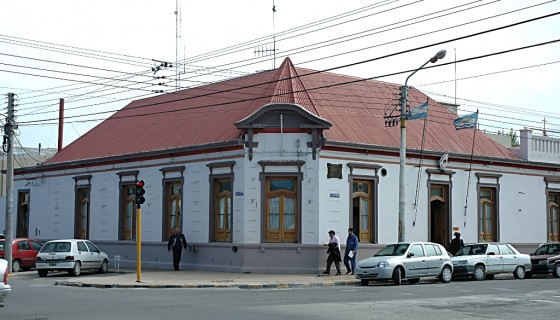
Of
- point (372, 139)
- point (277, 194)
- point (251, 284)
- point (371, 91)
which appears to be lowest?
point (251, 284)

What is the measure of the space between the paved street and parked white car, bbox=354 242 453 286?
529 mm

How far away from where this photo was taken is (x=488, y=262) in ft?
94.3

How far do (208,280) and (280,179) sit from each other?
5.43 meters

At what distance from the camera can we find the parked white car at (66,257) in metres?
30.0

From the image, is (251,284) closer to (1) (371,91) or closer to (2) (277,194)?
(2) (277,194)

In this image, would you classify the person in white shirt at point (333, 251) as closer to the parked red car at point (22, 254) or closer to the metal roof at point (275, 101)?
the metal roof at point (275, 101)

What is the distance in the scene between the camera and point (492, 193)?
3728 cm

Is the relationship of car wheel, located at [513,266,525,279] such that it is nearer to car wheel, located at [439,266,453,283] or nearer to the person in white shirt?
car wheel, located at [439,266,453,283]

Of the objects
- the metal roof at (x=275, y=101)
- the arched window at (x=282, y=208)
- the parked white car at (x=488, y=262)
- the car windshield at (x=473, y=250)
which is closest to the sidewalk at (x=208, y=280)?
the arched window at (x=282, y=208)

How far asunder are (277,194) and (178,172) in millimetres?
5461

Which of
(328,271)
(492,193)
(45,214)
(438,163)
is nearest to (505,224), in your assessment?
(492,193)

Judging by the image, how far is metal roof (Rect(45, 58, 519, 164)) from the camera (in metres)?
33.0

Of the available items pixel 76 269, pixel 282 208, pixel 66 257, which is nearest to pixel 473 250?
pixel 282 208

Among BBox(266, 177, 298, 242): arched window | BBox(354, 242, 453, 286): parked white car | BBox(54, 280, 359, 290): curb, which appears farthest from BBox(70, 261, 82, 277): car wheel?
BBox(354, 242, 453, 286): parked white car
